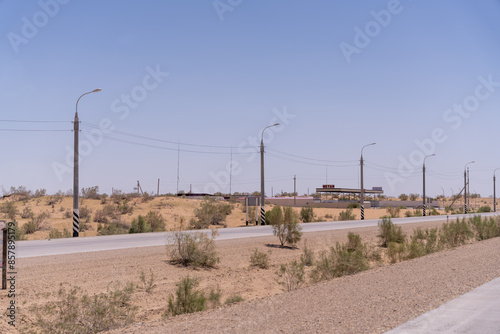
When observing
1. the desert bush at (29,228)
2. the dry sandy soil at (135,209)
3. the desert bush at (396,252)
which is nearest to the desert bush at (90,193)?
the dry sandy soil at (135,209)

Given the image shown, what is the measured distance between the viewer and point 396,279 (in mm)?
12086

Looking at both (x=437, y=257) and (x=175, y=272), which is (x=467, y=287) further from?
(x=175, y=272)

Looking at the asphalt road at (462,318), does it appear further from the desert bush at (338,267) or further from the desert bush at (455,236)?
the desert bush at (455,236)

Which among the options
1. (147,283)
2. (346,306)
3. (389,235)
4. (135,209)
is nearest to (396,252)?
(389,235)

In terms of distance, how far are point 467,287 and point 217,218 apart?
123 feet

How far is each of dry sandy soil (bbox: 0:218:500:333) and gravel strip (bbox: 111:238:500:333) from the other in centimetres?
2

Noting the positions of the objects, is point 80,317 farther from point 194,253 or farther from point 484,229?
point 484,229

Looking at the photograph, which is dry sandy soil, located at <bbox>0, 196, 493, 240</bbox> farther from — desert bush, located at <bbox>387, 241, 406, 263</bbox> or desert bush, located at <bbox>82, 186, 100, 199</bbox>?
desert bush, located at <bbox>387, 241, 406, 263</bbox>

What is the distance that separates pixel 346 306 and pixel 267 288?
629 centimetres

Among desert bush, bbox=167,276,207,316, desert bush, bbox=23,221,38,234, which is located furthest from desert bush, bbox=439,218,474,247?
desert bush, bbox=23,221,38,234

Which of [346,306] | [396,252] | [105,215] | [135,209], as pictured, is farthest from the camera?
[135,209]

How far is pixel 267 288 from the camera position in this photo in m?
15.0

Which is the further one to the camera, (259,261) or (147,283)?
(259,261)

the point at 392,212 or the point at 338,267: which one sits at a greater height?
the point at 338,267
